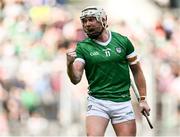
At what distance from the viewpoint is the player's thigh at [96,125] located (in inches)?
266

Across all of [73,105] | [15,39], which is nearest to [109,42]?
[73,105]

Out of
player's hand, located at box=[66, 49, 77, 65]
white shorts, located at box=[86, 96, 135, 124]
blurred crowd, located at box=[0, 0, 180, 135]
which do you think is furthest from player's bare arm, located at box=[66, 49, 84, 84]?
blurred crowd, located at box=[0, 0, 180, 135]

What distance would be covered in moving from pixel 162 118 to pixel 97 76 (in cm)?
584

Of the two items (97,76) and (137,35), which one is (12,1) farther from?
(97,76)

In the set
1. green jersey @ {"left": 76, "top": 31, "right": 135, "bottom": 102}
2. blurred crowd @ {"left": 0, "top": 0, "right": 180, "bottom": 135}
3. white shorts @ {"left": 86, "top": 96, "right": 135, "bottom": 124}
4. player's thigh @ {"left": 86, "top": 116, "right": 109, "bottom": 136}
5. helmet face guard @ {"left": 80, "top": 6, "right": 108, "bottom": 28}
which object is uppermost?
helmet face guard @ {"left": 80, "top": 6, "right": 108, "bottom": 28}

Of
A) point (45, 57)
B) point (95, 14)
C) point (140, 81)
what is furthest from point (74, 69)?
point (45, 57)

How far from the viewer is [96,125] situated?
6.79 meters

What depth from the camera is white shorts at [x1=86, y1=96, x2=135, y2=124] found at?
6910 mm

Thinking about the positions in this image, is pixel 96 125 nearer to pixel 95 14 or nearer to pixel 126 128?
pixel 126 128

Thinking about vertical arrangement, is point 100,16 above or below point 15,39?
above

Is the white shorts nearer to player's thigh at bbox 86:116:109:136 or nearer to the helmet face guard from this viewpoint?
player's thigh at bbox 86:116:109:136

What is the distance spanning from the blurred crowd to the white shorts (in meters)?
5.55

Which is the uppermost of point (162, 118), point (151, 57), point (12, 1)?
point (12, 1)

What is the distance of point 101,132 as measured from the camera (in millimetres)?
6754
